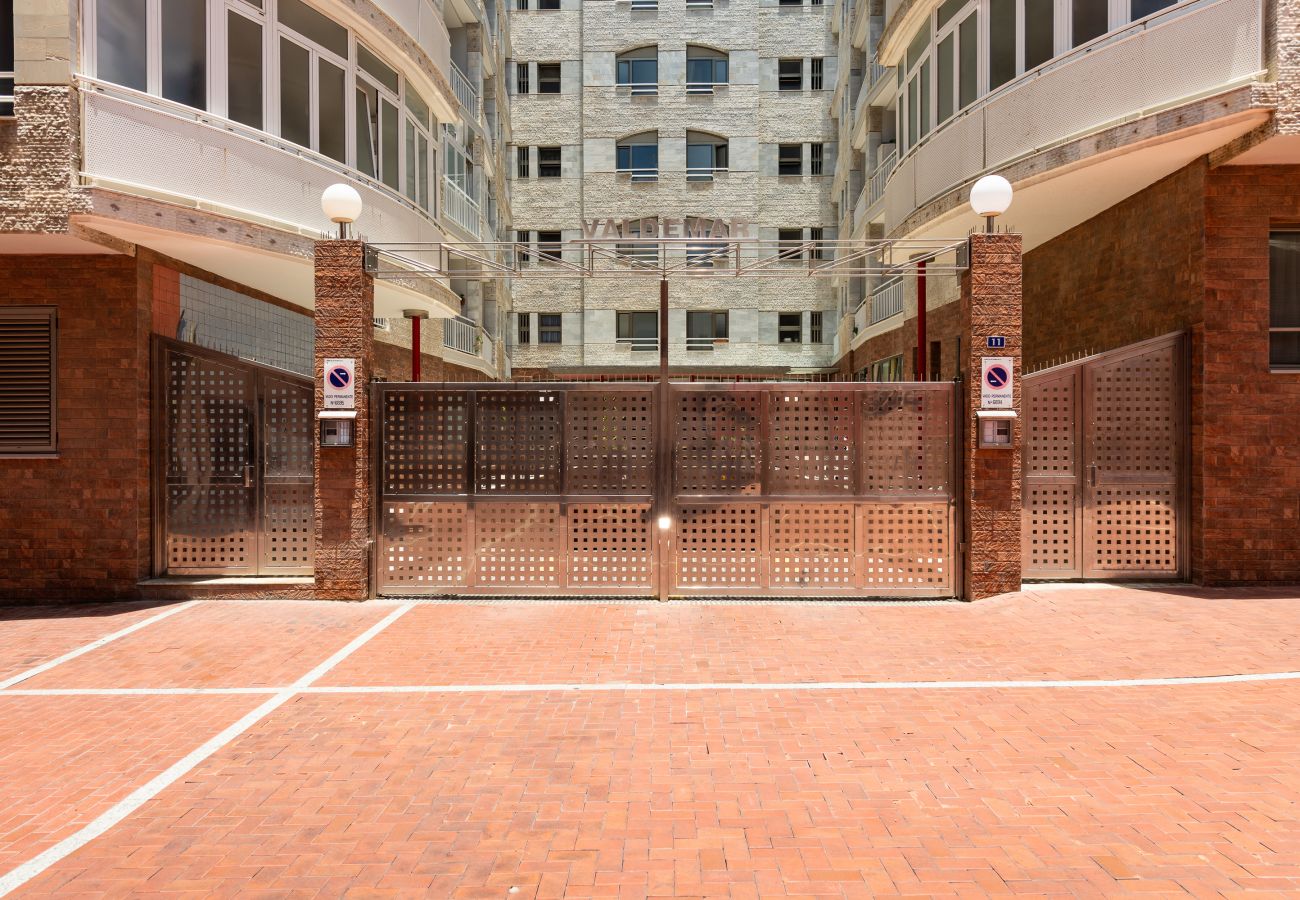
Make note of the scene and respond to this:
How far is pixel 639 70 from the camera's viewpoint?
32.3 meters

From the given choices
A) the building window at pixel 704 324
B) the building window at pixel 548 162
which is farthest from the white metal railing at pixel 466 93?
the building window at pixel 704 324

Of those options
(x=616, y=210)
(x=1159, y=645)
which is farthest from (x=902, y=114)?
(x=616, y=210)

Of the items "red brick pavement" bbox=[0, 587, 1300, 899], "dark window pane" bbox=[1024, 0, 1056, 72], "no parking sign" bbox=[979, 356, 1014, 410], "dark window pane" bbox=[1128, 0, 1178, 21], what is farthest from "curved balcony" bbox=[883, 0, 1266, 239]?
"red brick pavement" bbox=[0, 587, 1300, 899]

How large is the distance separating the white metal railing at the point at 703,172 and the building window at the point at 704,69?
123 inches

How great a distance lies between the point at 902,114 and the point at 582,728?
14.3m

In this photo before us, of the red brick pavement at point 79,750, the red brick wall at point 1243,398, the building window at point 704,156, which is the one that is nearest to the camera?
the red brick pavement at point 79,750

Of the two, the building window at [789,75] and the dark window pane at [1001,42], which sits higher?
the building window at [789,75]

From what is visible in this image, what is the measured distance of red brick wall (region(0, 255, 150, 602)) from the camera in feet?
29.3

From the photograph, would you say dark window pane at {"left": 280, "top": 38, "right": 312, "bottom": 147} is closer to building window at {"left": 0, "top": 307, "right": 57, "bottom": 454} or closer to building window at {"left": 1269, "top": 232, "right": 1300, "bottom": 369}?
building window at {"left": 0, "top": 307, "right": 57, "bottom": 454}

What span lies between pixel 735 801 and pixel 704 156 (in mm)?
31588

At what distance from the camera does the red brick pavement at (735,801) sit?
3469 millimetres

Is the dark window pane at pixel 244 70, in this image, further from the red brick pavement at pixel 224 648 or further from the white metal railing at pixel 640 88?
the white metal railing at pixel 640 88

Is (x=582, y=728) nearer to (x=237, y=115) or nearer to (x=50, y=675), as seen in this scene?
(x=50, y=675)

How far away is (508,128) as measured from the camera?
31.4 metres
